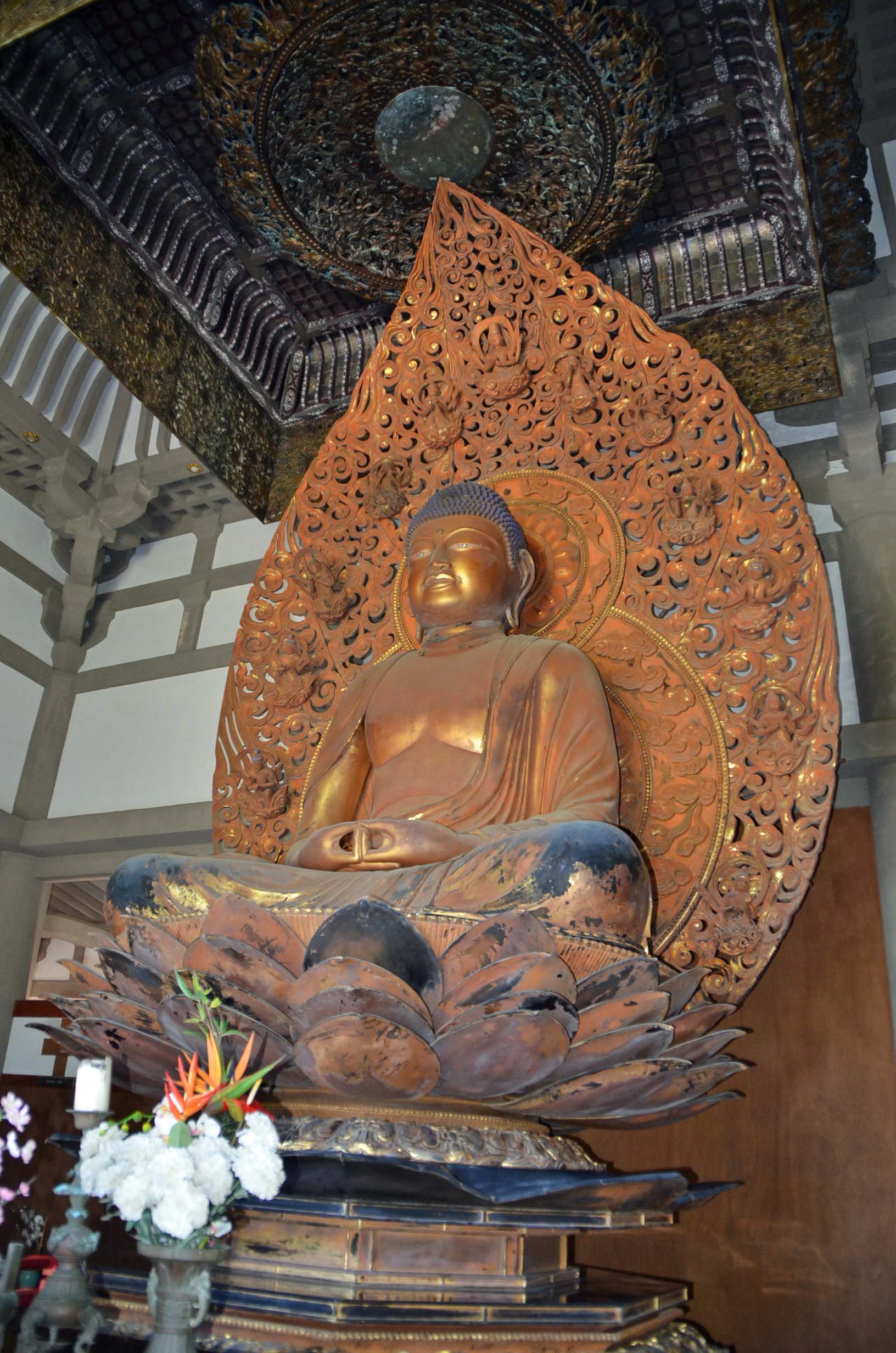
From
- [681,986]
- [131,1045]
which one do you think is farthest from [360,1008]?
[681,986]

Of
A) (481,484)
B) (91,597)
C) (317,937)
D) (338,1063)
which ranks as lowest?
(338,1063)

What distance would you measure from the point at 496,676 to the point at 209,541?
305 centimetres

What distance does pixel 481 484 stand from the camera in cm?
370

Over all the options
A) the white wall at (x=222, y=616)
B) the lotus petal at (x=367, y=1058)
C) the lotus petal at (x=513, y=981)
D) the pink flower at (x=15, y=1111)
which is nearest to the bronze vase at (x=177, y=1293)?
the pink flower at (x=15, y=1111)

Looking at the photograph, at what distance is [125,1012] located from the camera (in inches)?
95.7

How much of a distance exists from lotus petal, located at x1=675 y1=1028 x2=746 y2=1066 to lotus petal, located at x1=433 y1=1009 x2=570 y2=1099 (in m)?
0.45

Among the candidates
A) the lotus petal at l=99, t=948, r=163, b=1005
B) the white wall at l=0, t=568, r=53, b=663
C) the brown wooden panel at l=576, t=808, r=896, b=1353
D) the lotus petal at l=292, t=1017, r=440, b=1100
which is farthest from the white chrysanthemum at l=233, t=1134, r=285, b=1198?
the white wall at l=0, t=568, r=53, b=663

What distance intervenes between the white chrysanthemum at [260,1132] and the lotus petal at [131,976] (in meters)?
0.87

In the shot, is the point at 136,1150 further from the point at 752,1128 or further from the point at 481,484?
the point at 481,484

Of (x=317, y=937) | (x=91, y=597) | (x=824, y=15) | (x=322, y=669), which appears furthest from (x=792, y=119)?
(x=91, y=597)

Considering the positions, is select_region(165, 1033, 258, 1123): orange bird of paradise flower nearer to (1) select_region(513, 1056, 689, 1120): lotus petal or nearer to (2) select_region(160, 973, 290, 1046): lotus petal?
(2) select_region(160, 973, 290, 1046): lotus petal

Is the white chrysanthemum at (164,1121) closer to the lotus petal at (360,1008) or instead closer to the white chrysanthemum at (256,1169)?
the white chrysanthemum at (256,1169)

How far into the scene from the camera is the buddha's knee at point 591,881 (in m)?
2.26

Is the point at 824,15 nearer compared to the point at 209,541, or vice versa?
the point at 824,15
